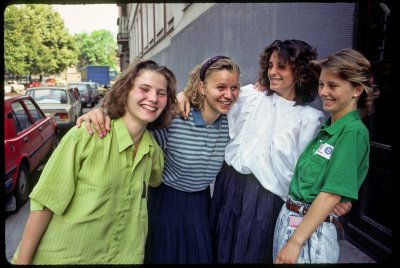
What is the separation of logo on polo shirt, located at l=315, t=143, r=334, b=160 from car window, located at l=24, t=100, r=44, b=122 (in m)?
5.52

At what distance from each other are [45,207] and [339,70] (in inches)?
58.4

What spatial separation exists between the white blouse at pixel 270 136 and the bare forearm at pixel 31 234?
1045 mm

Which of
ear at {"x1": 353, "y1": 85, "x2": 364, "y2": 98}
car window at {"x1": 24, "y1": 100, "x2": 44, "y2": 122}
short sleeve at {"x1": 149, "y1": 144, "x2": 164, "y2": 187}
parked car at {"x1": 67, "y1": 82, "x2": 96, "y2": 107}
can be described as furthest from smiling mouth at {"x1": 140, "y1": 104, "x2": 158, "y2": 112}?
parked car at {"x1": 67, "y1": 82, "x2": 96, "y2": 107}

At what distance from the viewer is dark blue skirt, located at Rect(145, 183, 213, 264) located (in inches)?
84.7

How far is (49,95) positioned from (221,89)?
8764 mm

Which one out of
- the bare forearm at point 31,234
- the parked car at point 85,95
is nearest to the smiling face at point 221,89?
the bare forearm at point 31,234

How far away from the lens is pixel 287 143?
1.89 m

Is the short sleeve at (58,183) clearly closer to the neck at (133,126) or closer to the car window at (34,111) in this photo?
the neck at (133,126)

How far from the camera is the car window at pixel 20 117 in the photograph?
505cm

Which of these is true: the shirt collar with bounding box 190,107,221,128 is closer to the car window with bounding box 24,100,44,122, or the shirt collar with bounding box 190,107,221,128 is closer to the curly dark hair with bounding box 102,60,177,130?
the curly dark hair with bounding box 102,60,177,130

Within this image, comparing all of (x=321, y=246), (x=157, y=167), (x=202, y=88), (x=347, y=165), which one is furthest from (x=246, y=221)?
(x=202, y=88)

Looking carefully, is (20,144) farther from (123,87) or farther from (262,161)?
(262,161)

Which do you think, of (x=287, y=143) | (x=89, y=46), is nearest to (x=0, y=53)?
(x=287, y=143)

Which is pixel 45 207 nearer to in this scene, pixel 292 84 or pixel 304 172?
pixel 304 172
